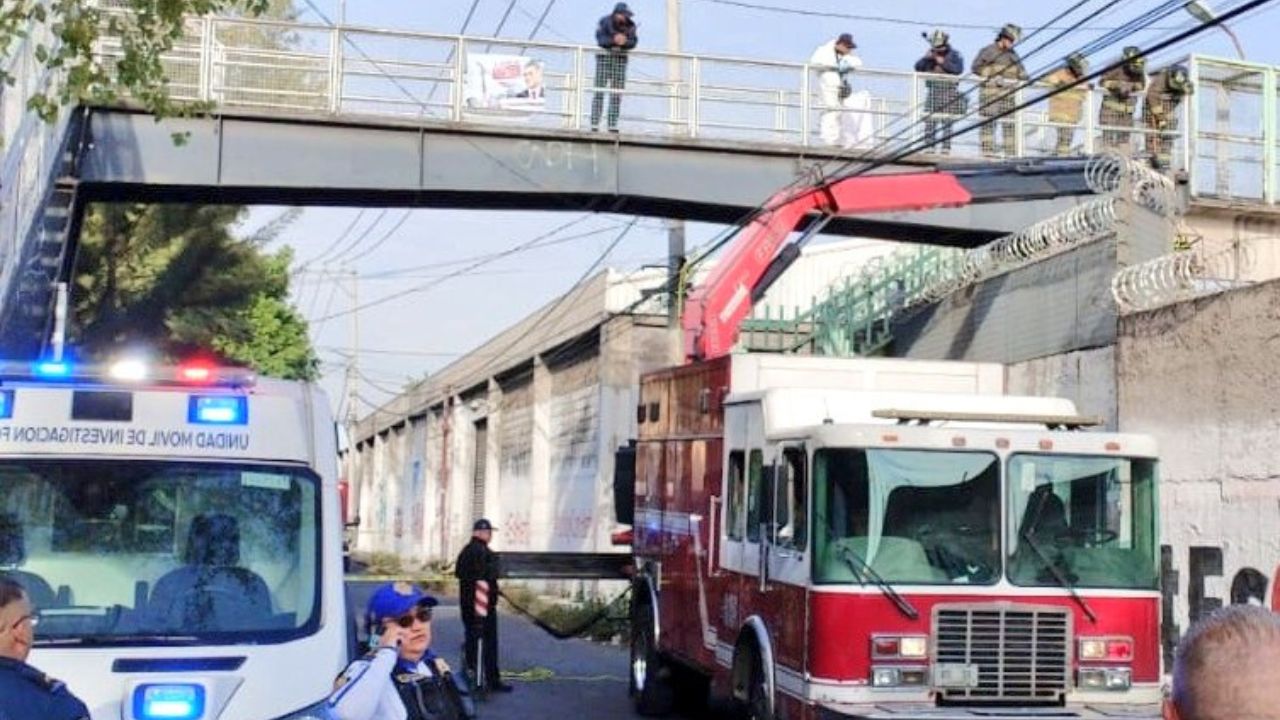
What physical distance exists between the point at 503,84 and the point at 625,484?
7383mm

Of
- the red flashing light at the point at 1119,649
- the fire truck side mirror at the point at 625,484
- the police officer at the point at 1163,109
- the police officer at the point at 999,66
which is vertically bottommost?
the red flashing light at the point at 1119,649

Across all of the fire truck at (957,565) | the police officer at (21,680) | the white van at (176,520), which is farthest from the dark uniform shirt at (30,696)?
the fire truck at (957,565)

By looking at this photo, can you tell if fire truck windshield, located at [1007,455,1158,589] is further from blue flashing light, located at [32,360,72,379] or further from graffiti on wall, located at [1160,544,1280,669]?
blue flashing light, located at [32,360,72,379]

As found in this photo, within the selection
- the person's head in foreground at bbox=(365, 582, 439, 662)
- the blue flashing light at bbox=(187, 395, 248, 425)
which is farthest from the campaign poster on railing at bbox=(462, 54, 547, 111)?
the person's head in foreground at bbox=(365, 582, 439, 662)

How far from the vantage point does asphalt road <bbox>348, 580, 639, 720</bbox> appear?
Answer: 614 inches

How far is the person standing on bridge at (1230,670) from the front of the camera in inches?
84.4

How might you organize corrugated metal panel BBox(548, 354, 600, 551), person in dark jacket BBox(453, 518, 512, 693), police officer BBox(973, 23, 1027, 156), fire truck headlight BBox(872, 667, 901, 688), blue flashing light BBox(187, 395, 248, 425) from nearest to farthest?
blue flashing light BBox(187, 395, 248, 425), fire truck headlight BBox(872, 667, 901, 688), person in dark jacket BBox(453, 518, 512, 693), police officer BBox(973, 23, 1027, 156), corrugated metal panel BBox(548, 354, 600, 551)

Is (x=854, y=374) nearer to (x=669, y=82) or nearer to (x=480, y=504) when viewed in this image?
(x=669, y=82)

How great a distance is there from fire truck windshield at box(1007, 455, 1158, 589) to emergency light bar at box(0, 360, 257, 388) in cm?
541

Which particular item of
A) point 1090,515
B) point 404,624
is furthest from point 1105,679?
point 404,624

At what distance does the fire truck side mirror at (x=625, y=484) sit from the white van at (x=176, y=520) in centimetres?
971

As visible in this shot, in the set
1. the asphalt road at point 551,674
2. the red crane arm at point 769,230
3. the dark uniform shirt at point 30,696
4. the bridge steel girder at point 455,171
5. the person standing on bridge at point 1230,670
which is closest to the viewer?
the person standing on bridge at point 1230,670

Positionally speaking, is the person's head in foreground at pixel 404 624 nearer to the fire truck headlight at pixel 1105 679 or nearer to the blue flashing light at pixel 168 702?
the blue flashing light at pixel 168 702

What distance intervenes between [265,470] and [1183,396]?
31.5 feet
